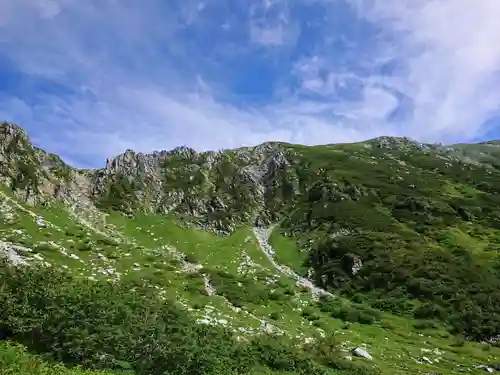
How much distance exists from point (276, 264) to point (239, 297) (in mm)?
31368

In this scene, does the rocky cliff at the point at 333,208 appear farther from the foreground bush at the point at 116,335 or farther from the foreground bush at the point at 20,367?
the foreground bush at the point at 20,367

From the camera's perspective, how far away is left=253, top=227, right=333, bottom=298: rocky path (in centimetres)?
7818

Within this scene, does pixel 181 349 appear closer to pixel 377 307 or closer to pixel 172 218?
pixel 377 307

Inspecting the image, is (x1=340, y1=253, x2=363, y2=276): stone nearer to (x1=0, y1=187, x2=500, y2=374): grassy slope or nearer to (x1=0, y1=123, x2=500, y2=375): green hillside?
(x1=0, y1=123, x2=500, y2=375): green hillside

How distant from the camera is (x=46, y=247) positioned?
59562 millimetres

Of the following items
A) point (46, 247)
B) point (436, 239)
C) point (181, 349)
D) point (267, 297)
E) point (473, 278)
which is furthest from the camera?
point (436, 239)

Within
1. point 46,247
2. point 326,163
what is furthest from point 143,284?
point 326,163

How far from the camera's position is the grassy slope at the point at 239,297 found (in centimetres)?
5038

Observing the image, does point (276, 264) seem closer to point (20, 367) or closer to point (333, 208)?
point (333, 208)

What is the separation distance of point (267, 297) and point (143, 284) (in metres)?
19.9

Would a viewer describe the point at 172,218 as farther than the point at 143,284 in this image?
Yes

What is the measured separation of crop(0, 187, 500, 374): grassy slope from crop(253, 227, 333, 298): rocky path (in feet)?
10.3

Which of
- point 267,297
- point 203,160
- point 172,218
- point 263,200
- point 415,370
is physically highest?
point 203,160

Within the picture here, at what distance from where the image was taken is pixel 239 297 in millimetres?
62281
